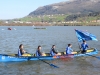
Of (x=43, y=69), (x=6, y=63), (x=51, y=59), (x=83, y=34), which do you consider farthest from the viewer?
(x=83, y=34)

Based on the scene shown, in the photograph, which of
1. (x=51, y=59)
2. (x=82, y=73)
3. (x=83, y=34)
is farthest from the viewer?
(x=83, y=34)

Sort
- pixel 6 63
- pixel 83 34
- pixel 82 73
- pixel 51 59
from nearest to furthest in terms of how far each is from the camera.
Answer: pixel 82 73 → pixel 6 63 → pixel 51 59 → pixel 83 34

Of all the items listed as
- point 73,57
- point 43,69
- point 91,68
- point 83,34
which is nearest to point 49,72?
point 43,69

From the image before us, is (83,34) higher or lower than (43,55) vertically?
higher

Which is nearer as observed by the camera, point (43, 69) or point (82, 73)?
point (82, 73)

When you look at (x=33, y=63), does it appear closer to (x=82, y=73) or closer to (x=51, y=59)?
(x=51, y=59)

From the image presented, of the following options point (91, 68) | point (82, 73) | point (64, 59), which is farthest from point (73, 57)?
point (82, 73)

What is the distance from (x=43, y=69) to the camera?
25156 mm

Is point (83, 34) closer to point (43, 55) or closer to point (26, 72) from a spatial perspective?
point (43, 55)

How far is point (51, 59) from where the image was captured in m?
29.7

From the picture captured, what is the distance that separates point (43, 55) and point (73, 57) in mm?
4563

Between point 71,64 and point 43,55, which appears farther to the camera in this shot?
point 43,55

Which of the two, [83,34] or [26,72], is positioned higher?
[83,34]

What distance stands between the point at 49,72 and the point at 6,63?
636 centimetres
